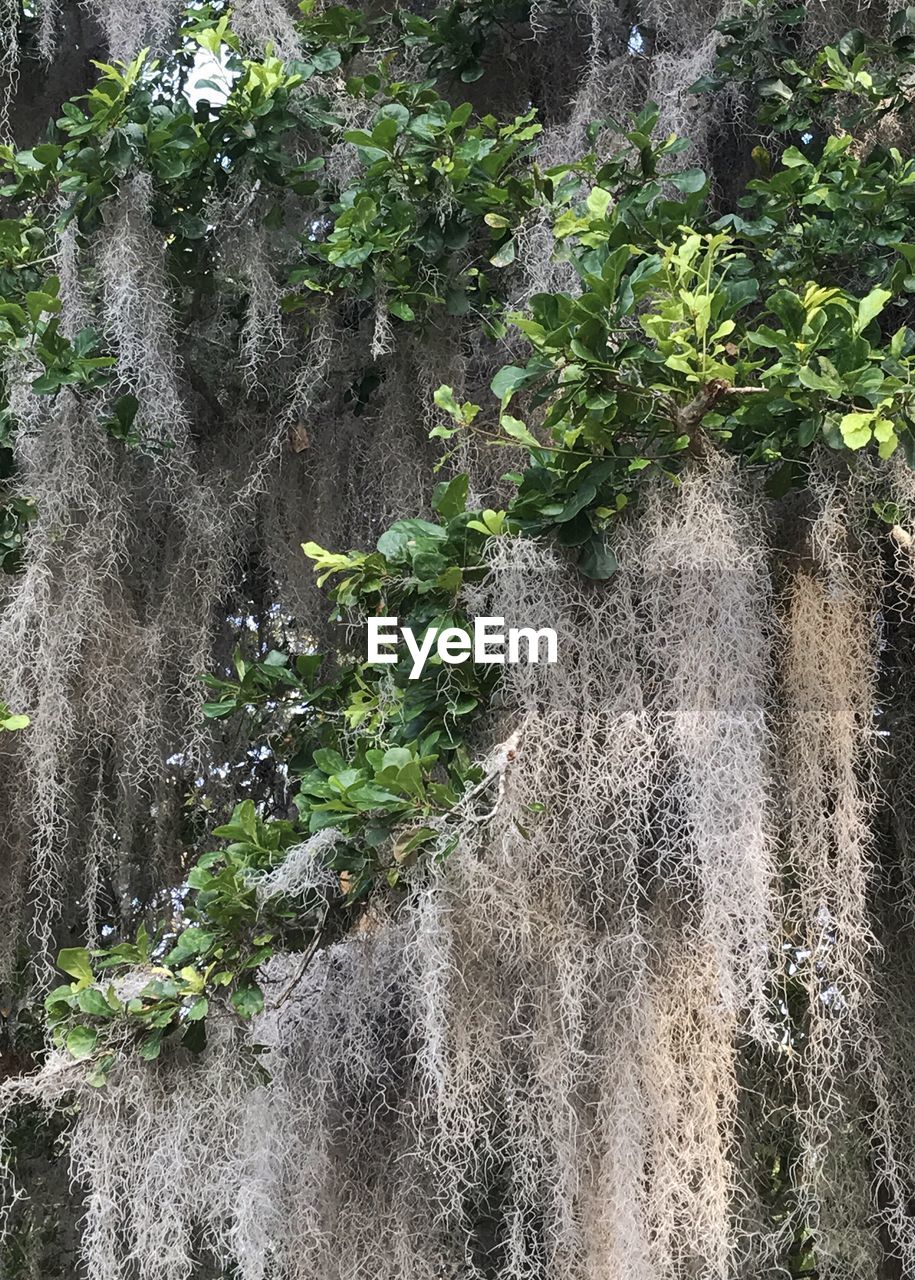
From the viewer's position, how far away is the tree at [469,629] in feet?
5.96

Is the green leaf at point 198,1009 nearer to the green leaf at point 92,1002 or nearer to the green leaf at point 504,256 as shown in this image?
the green leaf at point 92,1002

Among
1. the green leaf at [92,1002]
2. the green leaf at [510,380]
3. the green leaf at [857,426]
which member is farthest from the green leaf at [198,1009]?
the green leaf at [857,426]

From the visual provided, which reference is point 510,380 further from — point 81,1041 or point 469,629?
point 81,1041

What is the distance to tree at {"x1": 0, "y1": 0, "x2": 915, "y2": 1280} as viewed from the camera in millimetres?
1817

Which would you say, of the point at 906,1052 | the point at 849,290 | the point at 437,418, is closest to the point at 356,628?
the point at 437,418

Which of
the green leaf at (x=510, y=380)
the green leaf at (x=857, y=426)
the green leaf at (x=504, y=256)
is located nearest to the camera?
the green leaf at (x=857, y=426)

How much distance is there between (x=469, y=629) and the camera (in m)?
1.94

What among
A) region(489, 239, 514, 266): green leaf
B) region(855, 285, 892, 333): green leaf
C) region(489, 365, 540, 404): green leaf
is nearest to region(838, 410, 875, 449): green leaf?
region(855, 285, 892, 333): green leaf

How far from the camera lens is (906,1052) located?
2186mm

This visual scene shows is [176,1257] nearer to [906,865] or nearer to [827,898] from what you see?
[827,898]

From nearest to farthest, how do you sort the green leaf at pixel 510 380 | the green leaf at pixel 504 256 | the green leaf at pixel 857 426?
the green leaf at pixel 857 426, the green leaf at pixel 510 380, the green leaf at pixel 504 256

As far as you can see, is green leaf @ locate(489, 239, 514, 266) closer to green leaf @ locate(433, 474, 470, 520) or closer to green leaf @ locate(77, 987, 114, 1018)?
green leaf @ locate(433, 474, 470, 520)

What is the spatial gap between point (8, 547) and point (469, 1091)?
1289 mm

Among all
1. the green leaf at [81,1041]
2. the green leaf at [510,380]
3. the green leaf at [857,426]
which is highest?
the green leaf at [510,380]
